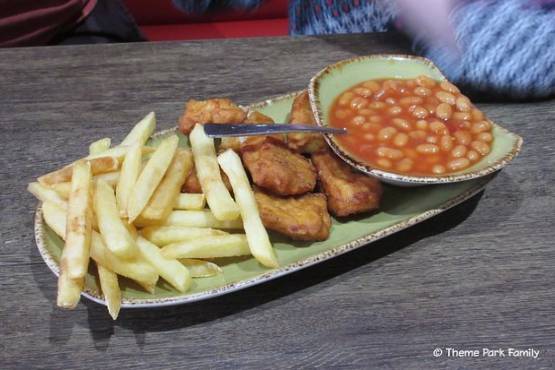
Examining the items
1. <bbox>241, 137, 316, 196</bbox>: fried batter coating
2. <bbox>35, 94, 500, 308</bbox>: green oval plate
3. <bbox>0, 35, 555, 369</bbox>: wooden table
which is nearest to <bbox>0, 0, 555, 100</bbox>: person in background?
<bbox>0, 35, 555, 369</bbox>: wooden table

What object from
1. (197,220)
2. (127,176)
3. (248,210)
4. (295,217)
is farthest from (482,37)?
(127,176)

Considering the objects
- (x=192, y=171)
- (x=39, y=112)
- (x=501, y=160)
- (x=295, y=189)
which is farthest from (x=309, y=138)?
(x=39, y=112)

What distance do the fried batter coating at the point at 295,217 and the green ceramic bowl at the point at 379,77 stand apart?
0.21 m

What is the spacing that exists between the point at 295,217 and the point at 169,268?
1.33 feet

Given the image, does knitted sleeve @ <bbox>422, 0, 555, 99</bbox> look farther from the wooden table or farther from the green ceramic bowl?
the green ceramic bowl

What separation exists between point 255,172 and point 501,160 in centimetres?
79

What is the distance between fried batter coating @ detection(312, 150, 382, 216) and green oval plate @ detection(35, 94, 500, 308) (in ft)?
0.21

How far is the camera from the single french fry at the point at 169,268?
150 cm

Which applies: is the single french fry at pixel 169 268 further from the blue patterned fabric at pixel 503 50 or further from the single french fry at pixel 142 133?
the blue patterned fabric at pixel 503 50

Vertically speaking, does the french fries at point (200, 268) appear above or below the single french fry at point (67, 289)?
below

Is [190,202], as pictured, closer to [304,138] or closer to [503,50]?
[304,138]

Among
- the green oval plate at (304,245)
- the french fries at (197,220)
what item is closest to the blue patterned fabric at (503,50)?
the green oval plate at (304,245)

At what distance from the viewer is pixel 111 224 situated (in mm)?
1504

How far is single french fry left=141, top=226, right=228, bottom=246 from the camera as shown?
1.62 m
